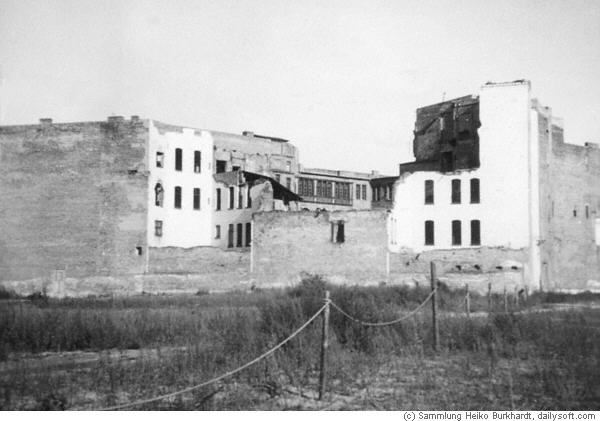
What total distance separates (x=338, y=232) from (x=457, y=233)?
7.89 meters

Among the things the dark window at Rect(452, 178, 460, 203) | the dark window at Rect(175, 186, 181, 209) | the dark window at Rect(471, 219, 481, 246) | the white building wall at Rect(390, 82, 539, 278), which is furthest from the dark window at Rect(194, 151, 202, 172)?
the dark window at Rect(471, 219, 481, 246)

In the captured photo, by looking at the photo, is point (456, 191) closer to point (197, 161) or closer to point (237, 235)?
point (237, 235)

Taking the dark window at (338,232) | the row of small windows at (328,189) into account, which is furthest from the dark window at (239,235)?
the row of small windows at (328,189)

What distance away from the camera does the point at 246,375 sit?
1111cm

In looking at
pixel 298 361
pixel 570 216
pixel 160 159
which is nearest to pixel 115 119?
pixel 160 159

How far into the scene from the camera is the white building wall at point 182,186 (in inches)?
1679

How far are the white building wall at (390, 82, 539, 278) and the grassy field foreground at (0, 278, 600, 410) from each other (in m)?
23.4

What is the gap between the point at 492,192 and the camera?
41344 millimetres

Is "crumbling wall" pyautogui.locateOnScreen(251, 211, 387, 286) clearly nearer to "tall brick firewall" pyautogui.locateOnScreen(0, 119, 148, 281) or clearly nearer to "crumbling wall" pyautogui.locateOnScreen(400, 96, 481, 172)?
"tall brick firewall" pyautogui.locateOnScreen(0, 119, 148, 281)

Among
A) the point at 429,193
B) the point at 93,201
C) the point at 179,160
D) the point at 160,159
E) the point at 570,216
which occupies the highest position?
the point at 179,160

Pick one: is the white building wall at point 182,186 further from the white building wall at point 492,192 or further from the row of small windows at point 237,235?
the white building wall at point 492,192

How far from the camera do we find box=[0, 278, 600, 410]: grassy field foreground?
980 cm

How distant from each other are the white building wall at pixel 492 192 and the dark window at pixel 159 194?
563 inches
